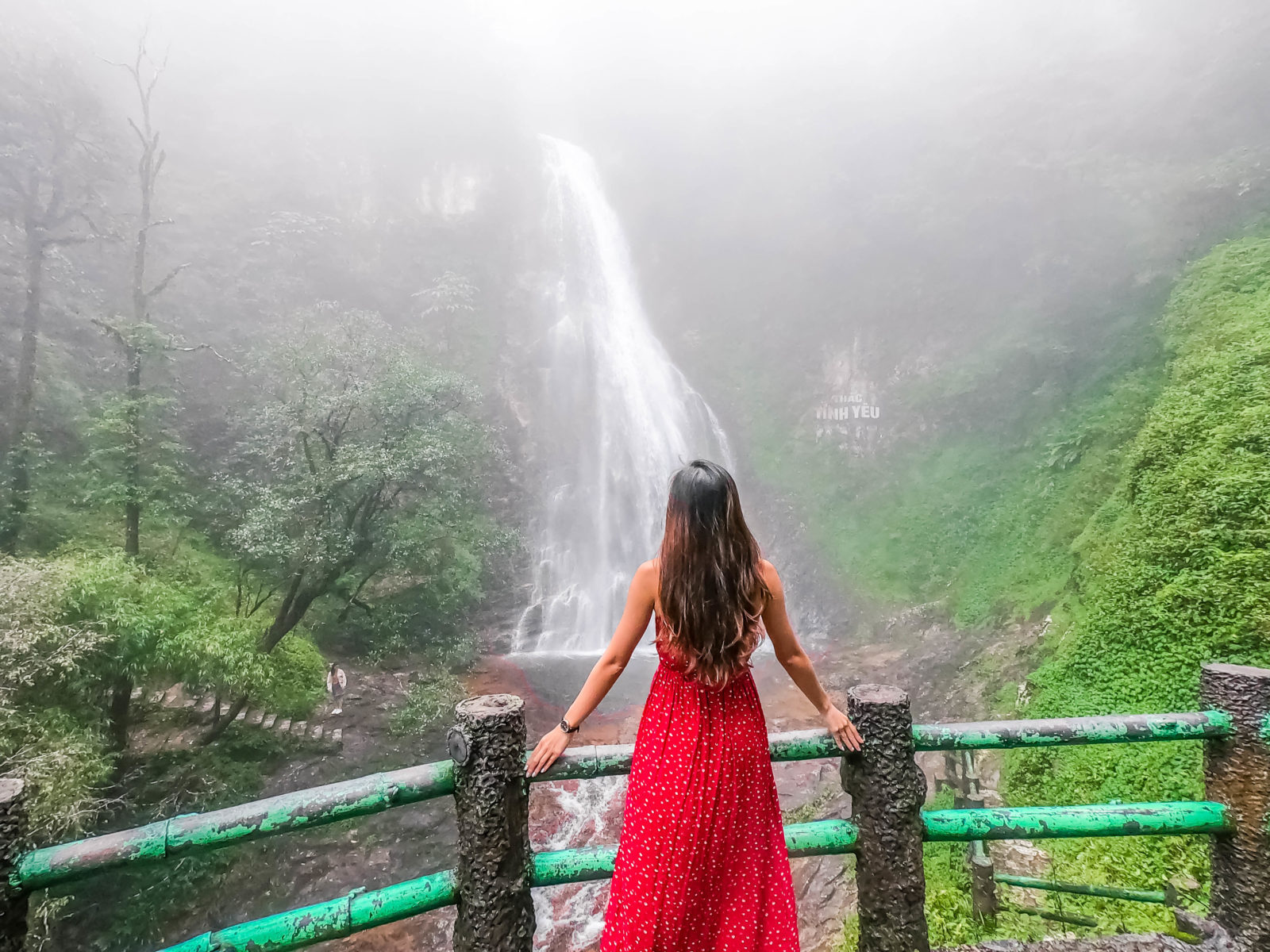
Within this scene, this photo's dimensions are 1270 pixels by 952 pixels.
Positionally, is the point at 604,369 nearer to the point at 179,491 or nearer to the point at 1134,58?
the point at 179,491

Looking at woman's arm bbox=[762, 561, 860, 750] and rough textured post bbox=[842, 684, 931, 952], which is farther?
rough textured post bbox=[842, 684, 931, 952]

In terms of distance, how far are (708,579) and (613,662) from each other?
1.18 ft

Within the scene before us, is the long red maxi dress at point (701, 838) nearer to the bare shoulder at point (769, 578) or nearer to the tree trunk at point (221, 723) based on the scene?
the bare shoulder at point (769, 578)

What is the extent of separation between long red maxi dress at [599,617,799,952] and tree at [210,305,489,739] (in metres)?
7.17

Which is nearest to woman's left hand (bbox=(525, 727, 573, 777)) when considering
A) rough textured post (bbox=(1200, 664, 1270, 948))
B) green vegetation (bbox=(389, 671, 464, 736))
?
rough textured post (bbox=(1200, 664, 1270, 948))

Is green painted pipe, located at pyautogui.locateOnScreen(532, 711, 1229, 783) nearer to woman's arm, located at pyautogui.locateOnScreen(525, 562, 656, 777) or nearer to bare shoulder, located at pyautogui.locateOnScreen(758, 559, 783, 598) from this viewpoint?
woman's arm, located at pyautogui.locateOnScreen(525, 562, 656, 777)

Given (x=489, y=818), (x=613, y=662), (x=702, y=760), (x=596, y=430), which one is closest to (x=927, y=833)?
(x=702, y=760)

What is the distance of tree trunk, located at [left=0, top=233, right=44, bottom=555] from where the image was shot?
252 inches

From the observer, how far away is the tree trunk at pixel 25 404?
21.0 ft

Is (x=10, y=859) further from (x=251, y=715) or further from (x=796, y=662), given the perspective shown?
(x=251, y=715)

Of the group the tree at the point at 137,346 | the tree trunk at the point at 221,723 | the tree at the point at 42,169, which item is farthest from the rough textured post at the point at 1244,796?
the tree at the point at 42,169

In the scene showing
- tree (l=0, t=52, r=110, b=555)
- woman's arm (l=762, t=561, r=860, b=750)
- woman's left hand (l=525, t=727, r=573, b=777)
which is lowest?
woman's left hand (l=525, t=727, r=573, b=777)

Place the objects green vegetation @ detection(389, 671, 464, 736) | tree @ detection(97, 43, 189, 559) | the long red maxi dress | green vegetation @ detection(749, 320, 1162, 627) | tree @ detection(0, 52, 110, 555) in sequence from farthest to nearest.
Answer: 1. green vegetation @ detection(749, 320, 1162, 627)
2. tree @ detection(0, 52, 110, 555)
3. green vegetation @ detection(389, 671, 464, 736)
4. tree @ detection(97, 43, 189, 559)
5. the long red maxi dress

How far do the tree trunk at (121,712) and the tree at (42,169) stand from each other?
3.89m
